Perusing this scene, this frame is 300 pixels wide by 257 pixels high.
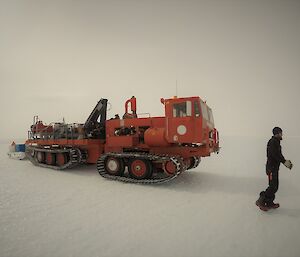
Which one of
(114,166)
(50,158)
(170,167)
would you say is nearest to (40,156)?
(50,158)

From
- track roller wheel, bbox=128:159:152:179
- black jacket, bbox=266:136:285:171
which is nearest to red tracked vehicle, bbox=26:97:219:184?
track roller wheel, bbox=128:159:152:179

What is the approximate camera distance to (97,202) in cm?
605

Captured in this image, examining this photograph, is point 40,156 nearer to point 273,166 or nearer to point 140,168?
point 140,168

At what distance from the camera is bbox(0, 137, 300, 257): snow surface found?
3.65 m

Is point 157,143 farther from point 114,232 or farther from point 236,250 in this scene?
point 236,250

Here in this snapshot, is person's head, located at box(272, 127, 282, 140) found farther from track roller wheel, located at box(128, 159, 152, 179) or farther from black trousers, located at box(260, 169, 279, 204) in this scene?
track roller wheel, located at box(128, 159, 152, 179)

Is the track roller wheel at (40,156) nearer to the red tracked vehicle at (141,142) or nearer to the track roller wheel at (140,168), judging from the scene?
the red tracked vehicle at (141,142)

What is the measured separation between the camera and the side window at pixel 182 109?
779cm

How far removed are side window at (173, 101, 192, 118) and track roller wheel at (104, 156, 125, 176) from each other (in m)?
2.99

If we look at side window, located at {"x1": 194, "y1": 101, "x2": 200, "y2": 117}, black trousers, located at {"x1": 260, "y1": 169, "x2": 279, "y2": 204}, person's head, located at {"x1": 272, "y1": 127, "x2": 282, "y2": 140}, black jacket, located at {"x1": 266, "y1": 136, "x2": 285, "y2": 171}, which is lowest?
black trousers, located at {"x1": 260, "y1": 169, "x2": 279, "y2": 204}

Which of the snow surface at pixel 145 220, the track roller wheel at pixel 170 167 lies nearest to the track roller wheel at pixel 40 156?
the snow surface at pixel 145 220

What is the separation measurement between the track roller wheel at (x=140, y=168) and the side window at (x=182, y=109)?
2127 millimetres

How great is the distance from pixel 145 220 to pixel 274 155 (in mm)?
3467

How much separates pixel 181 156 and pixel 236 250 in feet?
16.0
